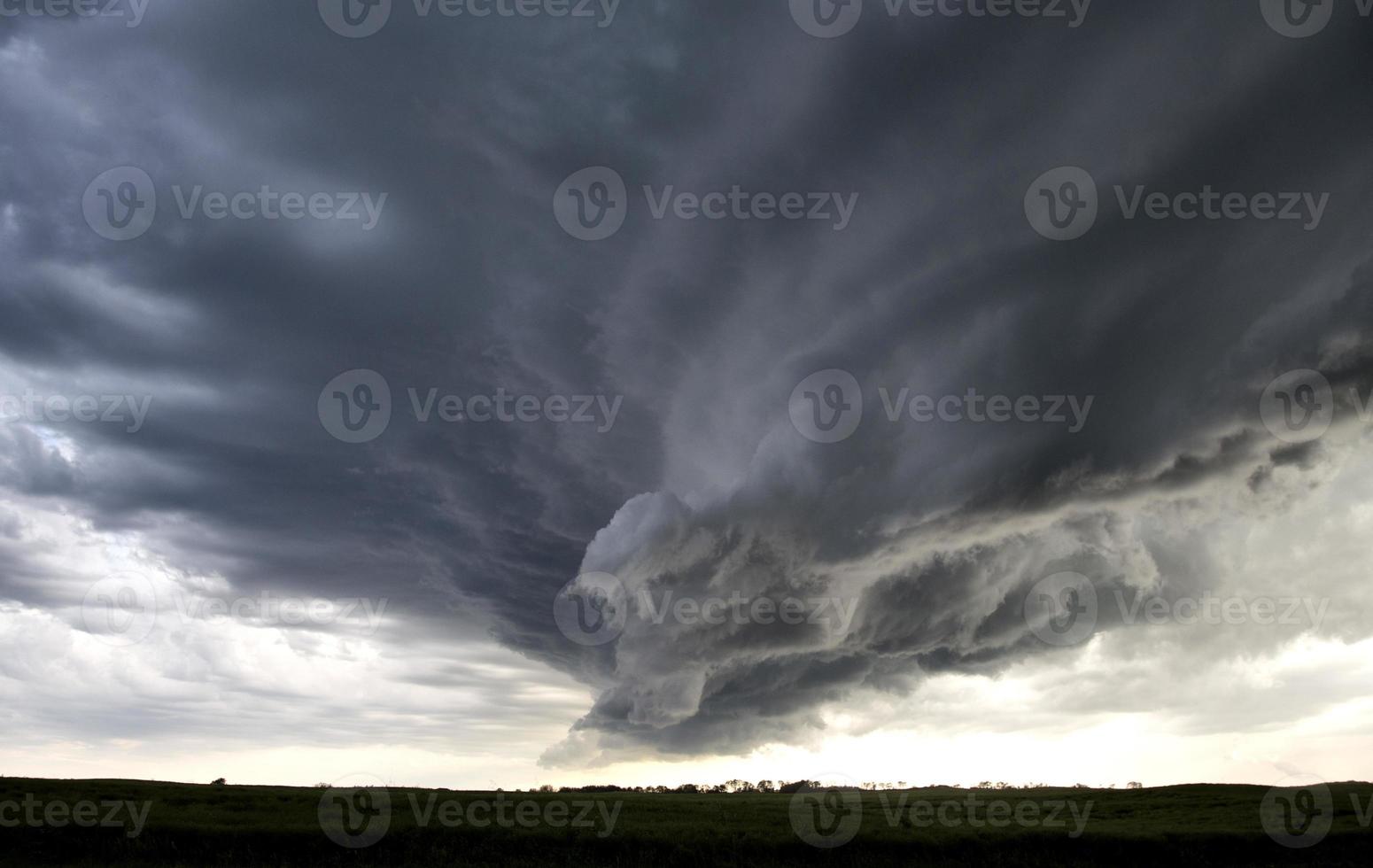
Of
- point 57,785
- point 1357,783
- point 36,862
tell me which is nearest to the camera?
point 36,862

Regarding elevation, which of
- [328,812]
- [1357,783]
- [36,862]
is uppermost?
[1357,783]

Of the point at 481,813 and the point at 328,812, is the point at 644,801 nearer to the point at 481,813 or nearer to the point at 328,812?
the point at 481,813

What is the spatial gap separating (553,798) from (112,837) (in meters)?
32.6

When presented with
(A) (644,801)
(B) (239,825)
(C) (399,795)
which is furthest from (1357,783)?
(B) (239,825)

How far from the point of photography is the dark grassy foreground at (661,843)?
5012 cm

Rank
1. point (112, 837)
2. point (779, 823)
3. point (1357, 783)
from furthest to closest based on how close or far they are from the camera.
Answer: point (1357, 783) < point (779, 823) < point (112, 837)

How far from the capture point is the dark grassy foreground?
50.1m

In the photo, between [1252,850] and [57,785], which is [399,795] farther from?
[1252,850]

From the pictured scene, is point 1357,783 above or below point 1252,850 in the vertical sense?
above

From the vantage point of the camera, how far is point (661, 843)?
5338cm

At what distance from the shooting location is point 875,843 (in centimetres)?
5322

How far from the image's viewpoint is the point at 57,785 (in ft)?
217

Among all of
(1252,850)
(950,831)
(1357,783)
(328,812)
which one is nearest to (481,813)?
(328,812)

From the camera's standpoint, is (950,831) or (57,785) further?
A: (57,785)
